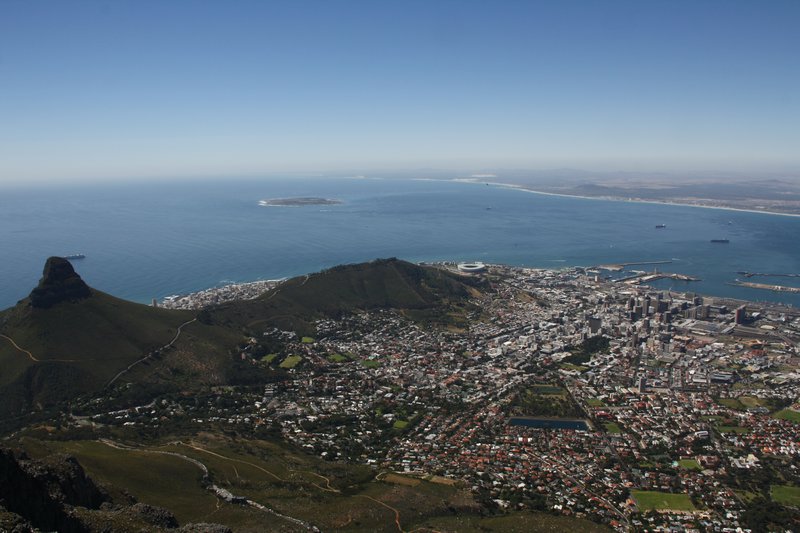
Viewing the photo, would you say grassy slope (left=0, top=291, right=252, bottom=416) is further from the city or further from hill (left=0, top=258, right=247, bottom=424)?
the city

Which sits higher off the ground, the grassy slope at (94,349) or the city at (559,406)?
the grassy slope at (94,349)

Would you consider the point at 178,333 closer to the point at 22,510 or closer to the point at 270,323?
the point at 270,323

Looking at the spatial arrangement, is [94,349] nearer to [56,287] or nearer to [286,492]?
[56,287]

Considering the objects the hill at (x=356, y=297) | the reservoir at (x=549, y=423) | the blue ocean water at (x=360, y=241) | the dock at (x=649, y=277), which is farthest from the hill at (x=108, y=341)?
the dock at (x=649, y=277)

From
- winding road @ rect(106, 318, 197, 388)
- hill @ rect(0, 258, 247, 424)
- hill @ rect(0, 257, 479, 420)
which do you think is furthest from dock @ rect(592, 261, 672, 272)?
winding road @ rect(106, 318, 197, 388)

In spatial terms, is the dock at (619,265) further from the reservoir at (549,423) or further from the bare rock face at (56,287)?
the bare rock face at (56,287)

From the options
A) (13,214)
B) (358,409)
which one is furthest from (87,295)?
(13,214)

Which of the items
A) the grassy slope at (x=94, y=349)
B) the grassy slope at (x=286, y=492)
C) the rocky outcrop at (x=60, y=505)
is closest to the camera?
the rocky outcrop at (x=60, y=505)
